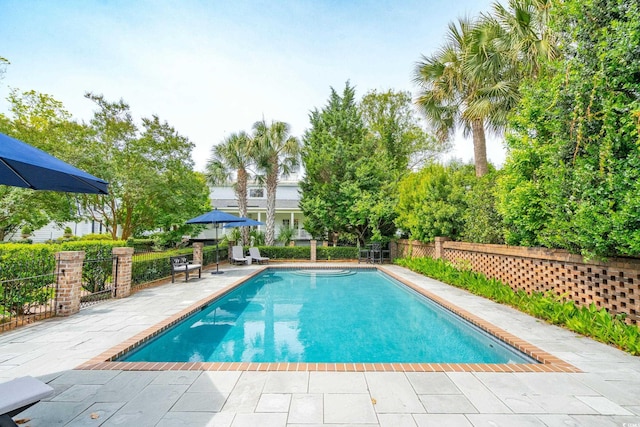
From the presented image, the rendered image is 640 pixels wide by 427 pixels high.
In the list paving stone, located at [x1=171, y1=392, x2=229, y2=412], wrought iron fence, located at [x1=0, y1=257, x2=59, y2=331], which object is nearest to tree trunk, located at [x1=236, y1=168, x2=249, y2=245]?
wrought iron fence, located at [x1=0, y1=257, x2=59, y2=331]

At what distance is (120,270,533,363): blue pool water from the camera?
4.99m

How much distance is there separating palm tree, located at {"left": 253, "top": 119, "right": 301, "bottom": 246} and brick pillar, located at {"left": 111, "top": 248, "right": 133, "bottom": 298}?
11.3 m

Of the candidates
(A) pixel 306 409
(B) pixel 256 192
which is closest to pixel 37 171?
(A) pixel 306 409

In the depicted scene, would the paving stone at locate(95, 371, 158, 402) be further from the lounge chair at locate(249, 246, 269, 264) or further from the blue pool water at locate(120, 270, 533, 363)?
the lounge chair at locate(249, 246, 269, 264)

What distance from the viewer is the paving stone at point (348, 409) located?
9.09 ft

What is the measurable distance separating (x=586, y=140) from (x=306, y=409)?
645 cm

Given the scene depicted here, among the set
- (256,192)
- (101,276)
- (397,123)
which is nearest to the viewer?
(101,276)

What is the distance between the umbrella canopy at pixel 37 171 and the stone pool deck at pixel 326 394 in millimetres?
2349

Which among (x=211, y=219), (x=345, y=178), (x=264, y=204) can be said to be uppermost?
(x=345, y=178)

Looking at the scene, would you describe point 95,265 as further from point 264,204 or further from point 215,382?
point 264,204

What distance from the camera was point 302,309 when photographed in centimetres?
852

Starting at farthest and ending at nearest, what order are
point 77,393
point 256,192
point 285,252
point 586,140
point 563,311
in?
point 256,192
point 285,252
point 563,311
point 586,140
point 77,393

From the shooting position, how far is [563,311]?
5754 mm

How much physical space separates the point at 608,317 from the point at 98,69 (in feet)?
54.8
